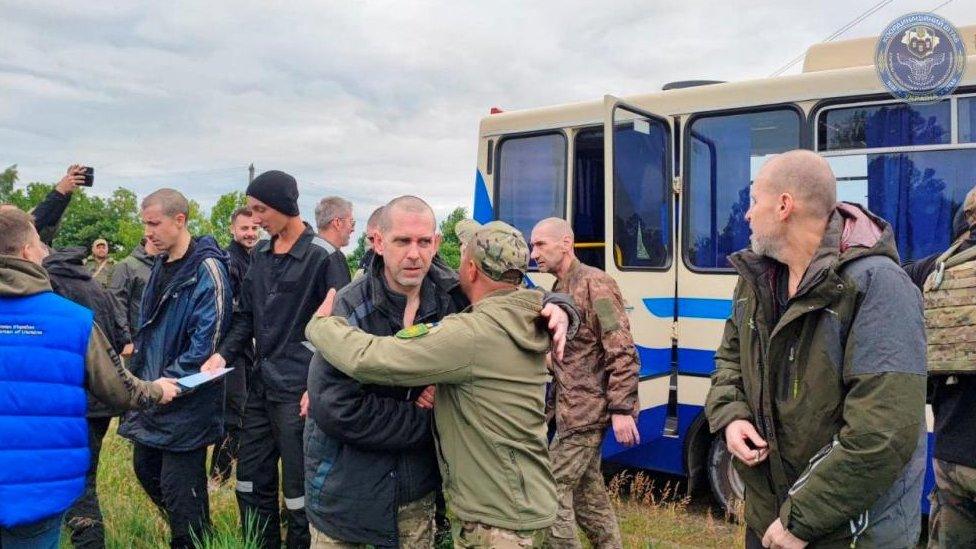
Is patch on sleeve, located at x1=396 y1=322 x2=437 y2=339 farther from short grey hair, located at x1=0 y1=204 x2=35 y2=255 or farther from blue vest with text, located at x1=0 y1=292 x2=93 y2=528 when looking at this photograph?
short grey hair, located at x1=0 y1=204 x2=35 y2=255

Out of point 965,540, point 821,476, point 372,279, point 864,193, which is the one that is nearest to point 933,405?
point 965,540

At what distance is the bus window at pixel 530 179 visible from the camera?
5.80 metres

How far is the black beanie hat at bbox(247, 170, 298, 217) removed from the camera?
3.87m

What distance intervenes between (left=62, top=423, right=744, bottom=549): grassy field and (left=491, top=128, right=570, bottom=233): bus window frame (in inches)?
75.0

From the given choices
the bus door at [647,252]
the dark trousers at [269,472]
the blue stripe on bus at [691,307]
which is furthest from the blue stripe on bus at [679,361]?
the dark trousers at [269,472]

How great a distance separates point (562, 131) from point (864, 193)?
216 cm

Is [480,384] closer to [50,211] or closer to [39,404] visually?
[39,404]

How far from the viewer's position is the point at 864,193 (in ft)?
15.2

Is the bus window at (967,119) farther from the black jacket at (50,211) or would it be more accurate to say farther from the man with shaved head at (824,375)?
the black jacket at (50,211)

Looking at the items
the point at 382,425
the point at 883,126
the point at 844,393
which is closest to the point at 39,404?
the point at 382,425

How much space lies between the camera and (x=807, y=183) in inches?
85.9

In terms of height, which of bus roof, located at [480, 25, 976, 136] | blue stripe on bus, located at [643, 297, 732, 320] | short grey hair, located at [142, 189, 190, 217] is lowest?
blue stripe on bus, located at [643, 297, 732, 320]

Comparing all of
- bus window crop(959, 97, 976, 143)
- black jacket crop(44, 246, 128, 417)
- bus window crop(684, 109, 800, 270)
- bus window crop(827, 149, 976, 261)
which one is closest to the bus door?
bus window crop(684, 109, 800, 270)

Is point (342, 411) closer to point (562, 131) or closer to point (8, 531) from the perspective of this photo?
point (8, 531)
